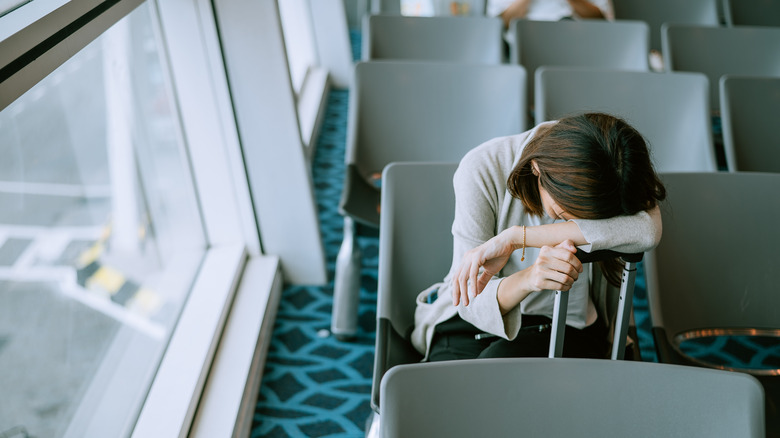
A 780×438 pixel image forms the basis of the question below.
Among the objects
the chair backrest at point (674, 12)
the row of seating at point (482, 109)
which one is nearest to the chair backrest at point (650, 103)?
the row of seating at point (482, 109)

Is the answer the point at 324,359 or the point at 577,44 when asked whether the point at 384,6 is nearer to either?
the point at 577,44

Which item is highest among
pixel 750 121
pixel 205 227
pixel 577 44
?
pixel 577 44

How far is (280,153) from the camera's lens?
2.50m

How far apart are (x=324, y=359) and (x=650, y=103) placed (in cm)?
146

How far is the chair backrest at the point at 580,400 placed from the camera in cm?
99

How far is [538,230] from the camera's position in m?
1.27

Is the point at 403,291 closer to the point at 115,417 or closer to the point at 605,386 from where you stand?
the point at 605,386

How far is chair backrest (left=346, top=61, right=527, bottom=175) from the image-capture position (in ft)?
7.82

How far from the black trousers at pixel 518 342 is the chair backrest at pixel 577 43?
1.62 m

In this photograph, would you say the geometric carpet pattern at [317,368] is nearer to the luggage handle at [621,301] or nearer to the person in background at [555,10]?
the luggage handle at [621,301]

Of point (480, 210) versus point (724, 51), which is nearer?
point (480, 210)

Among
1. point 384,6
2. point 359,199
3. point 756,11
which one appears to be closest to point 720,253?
point 359,199

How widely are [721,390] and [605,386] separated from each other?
171 millimetres

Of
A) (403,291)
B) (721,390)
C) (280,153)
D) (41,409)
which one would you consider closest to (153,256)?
(280,153)
